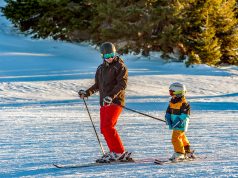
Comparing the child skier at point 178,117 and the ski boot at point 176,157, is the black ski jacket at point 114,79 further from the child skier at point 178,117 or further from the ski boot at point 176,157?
the ski boot at point 176,157

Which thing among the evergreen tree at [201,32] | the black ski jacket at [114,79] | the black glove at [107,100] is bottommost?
the black glove at [107,100]

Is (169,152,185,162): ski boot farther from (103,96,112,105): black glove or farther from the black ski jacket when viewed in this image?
(103,96,112,105): black glove

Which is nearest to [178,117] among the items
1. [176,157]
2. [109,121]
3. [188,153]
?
[176,157]

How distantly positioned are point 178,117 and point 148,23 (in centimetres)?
1946

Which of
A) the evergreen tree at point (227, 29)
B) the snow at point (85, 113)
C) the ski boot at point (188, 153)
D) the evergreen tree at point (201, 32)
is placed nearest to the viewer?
the snow at point (85, 113)

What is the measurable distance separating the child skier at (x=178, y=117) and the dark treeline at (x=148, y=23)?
1817 cm

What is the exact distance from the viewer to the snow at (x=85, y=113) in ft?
22.7

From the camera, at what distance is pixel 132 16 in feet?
87.1

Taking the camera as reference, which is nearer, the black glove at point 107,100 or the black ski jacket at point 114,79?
the black glove at point 107,100

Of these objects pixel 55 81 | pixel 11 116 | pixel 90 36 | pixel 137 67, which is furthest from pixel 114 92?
pixel 90 36

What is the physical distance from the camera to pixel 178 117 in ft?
22.8

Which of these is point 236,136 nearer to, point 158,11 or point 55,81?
point 55,81

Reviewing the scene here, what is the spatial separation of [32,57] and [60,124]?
13727 mm

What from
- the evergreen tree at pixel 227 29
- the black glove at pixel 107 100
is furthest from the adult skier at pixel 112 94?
the evergreen tree at pixel 227 29
